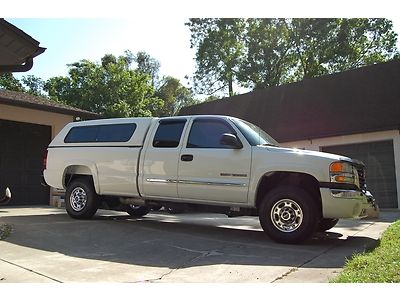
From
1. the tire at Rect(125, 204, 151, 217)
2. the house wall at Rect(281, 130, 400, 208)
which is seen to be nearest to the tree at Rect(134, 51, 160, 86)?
the house wall at Rect(281, 130, 400, 208)

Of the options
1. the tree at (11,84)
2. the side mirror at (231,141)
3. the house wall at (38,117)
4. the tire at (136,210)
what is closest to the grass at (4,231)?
the tire at (136,210)

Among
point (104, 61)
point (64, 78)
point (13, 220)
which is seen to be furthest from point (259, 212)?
point (104, 61)

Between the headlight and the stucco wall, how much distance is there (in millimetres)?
10444

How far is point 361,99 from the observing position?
18.5m

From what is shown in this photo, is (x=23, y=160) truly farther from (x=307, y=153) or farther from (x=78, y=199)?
(x=307, y=153)

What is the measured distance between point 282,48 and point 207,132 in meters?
31.7

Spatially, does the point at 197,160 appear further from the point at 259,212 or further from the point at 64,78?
the point at 64,78

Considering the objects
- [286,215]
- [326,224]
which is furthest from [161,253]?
[326,224]

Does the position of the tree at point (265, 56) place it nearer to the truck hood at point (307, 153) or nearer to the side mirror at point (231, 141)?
the side mirror at point (231, 141)

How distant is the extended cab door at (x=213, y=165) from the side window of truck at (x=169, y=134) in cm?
23

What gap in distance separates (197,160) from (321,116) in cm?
1289

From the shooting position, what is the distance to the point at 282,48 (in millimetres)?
37594

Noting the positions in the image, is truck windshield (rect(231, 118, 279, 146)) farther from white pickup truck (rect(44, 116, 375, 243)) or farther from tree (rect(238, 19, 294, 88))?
tree (rect(238, 19, 294, 88))

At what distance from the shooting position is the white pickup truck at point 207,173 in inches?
265
